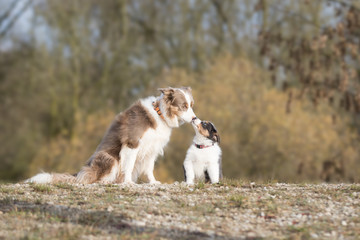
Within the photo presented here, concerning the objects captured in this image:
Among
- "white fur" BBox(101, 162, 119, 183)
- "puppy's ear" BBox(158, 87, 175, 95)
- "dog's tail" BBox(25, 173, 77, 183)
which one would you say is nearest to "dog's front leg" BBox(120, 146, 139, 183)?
"white fur" BBox(101, 162, 119, 183)

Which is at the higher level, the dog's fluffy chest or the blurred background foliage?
the blurred background foliage

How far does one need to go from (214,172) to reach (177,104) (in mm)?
1635

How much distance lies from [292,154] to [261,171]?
1.96m

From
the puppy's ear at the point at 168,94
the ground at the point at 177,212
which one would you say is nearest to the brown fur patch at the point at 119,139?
the puppy's ear at the point at 168,94

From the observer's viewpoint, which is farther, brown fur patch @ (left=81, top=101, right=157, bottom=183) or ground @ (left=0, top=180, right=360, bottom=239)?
brown fur patch @ (left=81, top=101, right=157, bottom=183)

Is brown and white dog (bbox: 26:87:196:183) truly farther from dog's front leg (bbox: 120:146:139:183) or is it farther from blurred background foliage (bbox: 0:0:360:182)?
blurred background foliage (bbox: 0:0:360:182)

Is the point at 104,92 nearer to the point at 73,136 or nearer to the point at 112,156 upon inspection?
the point at 73,136

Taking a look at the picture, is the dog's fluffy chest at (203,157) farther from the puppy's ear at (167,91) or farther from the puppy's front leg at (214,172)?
the puppy's ear at (167,91)

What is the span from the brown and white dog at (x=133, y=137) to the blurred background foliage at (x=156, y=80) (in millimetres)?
15720

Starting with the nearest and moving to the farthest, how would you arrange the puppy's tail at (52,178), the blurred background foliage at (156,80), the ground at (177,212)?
the ground at (177,212), the puppy's tail at (52,178), the blurred background foliage at (156,80)

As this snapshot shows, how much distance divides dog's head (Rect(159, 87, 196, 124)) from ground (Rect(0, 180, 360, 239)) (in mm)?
1647

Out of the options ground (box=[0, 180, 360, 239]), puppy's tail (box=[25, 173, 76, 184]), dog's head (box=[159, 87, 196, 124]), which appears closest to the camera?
ground (box=[0, 180, 360, 239])

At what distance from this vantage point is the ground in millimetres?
6766

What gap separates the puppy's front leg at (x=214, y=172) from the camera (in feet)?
35.5
